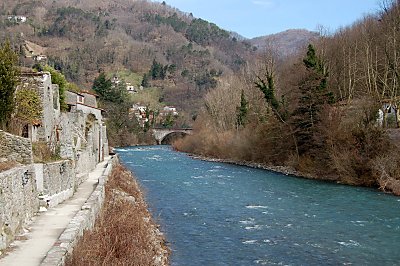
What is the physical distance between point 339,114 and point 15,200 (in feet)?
90.0

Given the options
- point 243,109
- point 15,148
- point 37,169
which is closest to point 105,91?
point 243,109

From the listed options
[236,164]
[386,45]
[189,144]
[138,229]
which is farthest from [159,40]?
[138,229]

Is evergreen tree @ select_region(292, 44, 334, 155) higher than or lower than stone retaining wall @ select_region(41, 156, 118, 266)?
higher

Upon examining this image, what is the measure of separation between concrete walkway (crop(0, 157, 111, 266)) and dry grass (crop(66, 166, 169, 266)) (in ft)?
2.50

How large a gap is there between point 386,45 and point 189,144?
3730cm

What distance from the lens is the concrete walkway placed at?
9.09 m

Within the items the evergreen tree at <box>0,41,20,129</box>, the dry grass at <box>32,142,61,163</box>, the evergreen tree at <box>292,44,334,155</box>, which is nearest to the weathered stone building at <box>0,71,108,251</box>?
the dry grass at <box>32,142,61,163</box>

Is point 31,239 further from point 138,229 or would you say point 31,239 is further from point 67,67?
point 67,67

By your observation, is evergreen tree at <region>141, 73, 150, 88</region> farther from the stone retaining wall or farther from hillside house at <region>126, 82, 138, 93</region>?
the stone retaining wall

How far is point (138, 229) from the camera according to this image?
14.2 m

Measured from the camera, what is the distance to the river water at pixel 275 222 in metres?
14.0

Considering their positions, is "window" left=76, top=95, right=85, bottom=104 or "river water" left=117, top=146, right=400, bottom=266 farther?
"window" left=76, top=95, right=85, bottom=104

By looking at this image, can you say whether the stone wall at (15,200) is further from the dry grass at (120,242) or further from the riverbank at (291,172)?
the riverbank at (291,172)

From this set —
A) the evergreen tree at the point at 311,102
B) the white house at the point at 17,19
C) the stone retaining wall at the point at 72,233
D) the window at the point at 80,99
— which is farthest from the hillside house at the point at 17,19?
the stone retaining wall at the point at 72,233
